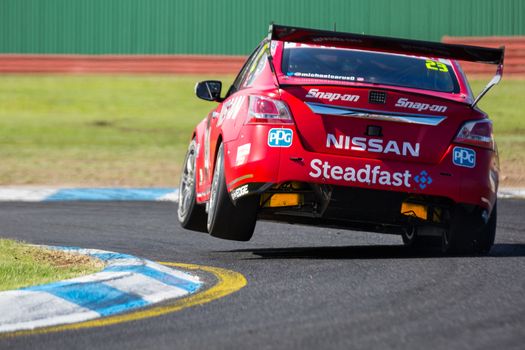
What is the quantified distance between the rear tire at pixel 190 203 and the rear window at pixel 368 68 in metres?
1.63

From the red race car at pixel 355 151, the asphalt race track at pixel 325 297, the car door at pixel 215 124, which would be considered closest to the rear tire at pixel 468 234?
the red race car at pixel 355 151

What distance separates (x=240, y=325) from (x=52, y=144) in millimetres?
20160

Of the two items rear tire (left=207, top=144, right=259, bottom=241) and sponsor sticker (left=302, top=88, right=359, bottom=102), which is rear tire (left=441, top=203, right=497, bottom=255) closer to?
sponsor sticker (left=302, top=88, right=359, bottom=102)

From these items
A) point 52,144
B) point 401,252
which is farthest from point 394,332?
point 52,144

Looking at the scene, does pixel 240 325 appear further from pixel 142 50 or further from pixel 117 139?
pixel 142 50

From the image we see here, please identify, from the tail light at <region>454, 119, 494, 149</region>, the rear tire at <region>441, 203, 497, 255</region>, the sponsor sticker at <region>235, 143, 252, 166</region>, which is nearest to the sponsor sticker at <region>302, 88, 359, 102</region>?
the sponsor sticker at <region>235, 143, 252, 166</region>

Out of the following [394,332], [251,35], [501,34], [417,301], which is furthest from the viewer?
[251,35]

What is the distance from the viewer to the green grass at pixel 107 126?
20797 mm

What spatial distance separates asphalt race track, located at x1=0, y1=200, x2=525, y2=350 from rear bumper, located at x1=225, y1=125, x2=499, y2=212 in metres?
0.49

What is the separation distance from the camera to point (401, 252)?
31.7ft

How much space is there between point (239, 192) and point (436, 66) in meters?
1.89

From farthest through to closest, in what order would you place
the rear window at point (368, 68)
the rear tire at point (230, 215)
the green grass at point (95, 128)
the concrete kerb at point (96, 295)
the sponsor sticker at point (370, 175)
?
1. the green grass at point (95, 128)
2. the rear window at point (368, 68)
3. the rear tire at point (230, 215)
4. the sponsor sticker at point (370, 175)
5. the concrete kerb at point (96, 295)

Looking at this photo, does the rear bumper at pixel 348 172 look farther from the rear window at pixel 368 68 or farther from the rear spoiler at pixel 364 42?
the rear window at pixel 368 68

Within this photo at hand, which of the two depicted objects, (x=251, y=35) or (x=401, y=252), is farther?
(x=251, y=35)
